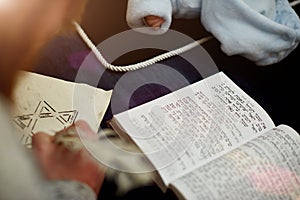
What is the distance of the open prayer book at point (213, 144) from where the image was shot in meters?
0.53

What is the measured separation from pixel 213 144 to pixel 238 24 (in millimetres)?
258

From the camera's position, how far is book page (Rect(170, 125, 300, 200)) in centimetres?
51

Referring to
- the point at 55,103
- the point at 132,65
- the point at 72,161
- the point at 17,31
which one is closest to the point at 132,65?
the point at 132,65

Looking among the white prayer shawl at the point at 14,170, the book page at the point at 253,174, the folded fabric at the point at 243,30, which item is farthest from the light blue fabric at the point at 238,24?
the white prayer shawl at the point at 14,170

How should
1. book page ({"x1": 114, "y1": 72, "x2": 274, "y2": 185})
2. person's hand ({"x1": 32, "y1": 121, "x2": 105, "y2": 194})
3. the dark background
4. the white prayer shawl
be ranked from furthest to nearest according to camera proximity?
the dark background → book page ({"x1": 114, "y1": 72, "x2": 274, "y2": 185}) → person's hand ({"x1": 32, "y1": 121, "x2": 105, "y2": 194}) → the white prayer shawl

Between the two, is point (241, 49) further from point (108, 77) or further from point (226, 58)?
point (108, 77)

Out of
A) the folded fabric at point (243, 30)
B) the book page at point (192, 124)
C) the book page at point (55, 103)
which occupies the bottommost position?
the book page at point (192, 124)

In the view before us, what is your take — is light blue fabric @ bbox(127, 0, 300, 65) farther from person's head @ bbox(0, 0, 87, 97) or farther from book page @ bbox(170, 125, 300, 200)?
person's head @ bbox(0, 0, 87, 97)

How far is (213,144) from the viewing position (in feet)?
1.91

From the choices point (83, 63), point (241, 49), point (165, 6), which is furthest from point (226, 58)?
point (83, 63)

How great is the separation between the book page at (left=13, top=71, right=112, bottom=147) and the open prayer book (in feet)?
0.16

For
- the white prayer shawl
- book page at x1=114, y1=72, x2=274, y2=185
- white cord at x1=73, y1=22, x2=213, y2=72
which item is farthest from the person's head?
white cord at x1=73, y1=22, x2=213, y2=72

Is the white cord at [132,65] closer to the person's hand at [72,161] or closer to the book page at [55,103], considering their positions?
the book page at [55,103]

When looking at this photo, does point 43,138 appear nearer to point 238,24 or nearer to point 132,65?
point 132,65
